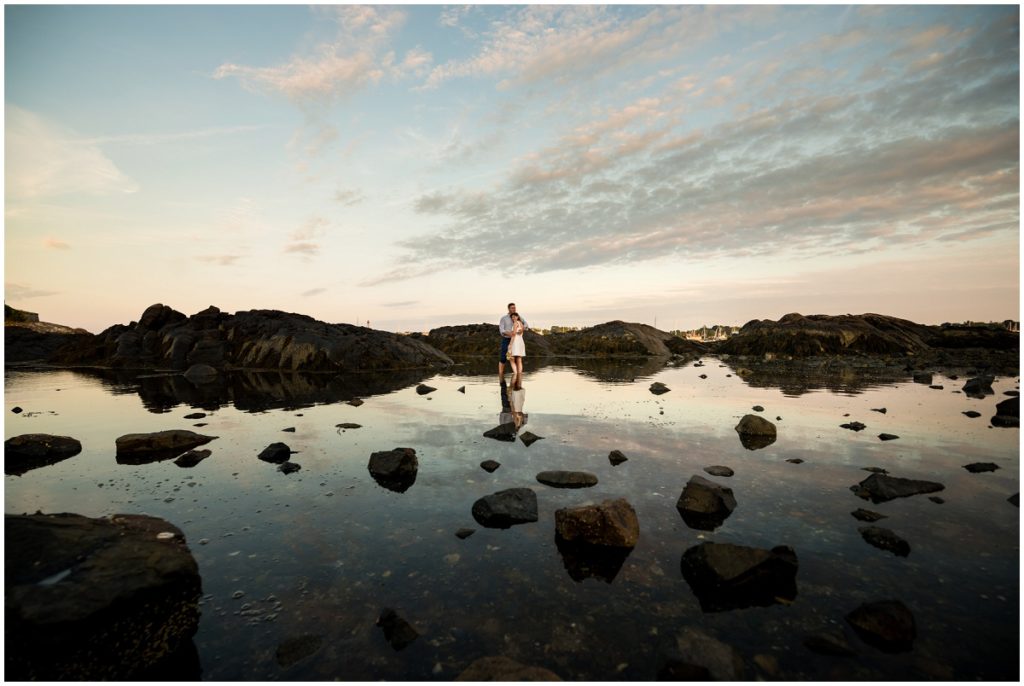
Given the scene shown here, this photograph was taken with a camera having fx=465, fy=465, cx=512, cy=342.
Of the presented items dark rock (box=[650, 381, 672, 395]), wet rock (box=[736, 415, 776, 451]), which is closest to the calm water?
wet rock (box=[736, 415, 776, 451])

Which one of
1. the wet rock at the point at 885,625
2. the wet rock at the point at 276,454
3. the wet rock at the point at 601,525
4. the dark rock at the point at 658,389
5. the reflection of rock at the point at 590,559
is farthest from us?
the dark rock at the point at 658,389

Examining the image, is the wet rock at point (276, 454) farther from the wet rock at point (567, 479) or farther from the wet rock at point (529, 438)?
the wet rock at point (567, 479)

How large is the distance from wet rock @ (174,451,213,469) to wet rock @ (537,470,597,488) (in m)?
6.12

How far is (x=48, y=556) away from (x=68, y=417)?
455 inches

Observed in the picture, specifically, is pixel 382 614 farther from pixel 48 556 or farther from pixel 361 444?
pixel 361 444

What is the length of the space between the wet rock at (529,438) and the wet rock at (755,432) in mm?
4214

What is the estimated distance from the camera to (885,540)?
5.20 meters

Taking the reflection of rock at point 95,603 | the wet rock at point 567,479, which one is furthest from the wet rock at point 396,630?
the wet rock at point 567,479

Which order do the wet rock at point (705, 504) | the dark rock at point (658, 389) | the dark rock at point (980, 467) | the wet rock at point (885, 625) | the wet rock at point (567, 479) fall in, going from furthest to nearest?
the dark rock at point (658, 389)
the dark rock at point (980, 467)
the wet rock at point (567, 479)
the wet rock at point (705, 504)
the wet rock at point (885, 625)

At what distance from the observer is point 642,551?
5.11 m

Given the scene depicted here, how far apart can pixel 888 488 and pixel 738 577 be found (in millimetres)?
4014

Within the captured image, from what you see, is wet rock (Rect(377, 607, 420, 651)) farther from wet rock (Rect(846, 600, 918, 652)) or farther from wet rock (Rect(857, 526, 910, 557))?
wet rock (Rect(857, 526, 910, 557))

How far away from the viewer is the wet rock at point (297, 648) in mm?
3545

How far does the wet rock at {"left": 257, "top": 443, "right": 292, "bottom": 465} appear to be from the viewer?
845cm
